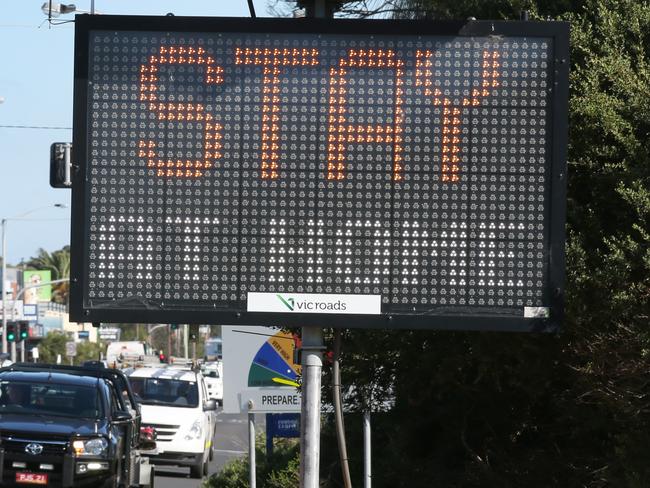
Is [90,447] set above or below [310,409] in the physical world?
below

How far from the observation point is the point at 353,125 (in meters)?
6.13

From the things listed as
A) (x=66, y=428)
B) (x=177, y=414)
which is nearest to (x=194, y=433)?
(x=177, y=414)

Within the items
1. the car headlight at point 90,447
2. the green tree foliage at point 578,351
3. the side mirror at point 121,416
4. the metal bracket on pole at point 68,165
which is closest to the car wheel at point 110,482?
the car headlight at point 90,447

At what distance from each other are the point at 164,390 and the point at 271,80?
61.8ft

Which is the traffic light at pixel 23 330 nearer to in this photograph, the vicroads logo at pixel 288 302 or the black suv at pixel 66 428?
the black suv at pixel 66 428

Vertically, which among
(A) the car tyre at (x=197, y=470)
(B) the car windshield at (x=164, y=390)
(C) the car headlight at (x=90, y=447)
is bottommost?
(A) the car tyre at (x=197, y=470)

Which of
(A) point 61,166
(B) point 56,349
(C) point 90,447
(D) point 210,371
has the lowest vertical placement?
(D) point 210,371

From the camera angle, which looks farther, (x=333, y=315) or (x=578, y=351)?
(x=578, y=351)

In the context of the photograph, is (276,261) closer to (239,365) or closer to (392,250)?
(392,250)

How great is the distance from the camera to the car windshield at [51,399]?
14086 mm

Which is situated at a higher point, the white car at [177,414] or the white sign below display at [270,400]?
the white sign below display at [270,400]

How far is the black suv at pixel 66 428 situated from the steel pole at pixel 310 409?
Result: 752 centimetres

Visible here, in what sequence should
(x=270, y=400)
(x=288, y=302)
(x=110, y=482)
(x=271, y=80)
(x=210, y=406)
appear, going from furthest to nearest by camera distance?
(x=210, y=406)
(x=110, y=482)
(x=270, y=400)
(x=271, y=80)
(x=288, y=302)

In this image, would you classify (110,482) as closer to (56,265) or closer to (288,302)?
(288,302)
